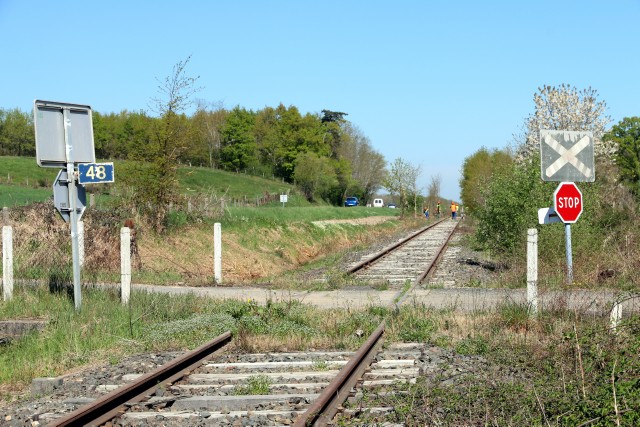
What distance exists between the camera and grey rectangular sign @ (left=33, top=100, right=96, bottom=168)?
11797 mm

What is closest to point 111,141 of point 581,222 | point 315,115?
point 315,115

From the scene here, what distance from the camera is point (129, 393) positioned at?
6.86 metres

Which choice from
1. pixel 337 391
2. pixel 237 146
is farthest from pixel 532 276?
pixel 237 146

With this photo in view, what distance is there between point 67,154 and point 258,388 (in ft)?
21.9

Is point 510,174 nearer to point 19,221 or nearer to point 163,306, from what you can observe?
point 163,306

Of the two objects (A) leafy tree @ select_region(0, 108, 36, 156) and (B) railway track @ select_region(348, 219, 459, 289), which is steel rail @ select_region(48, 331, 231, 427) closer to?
(B) railway track @ select_region(348, 219, 459, 289)

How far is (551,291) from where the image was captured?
11742 mm

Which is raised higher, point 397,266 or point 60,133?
point 60,133

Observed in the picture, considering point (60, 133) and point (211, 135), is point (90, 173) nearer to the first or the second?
point (60, 133)

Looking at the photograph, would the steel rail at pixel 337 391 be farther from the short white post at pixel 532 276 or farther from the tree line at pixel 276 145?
the tree line at pixel 276 145

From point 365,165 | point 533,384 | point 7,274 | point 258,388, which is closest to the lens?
point 533,384

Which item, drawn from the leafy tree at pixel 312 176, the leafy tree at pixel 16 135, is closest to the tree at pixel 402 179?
the leafy tree at pixel 312 176

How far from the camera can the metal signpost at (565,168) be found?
12164 mm

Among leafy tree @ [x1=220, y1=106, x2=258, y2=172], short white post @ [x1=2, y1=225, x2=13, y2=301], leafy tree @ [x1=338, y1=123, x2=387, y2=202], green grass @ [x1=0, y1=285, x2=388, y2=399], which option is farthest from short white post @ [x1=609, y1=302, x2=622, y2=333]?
leafy tree @ [x1=338, y1=123, x2=387, y2=202]
